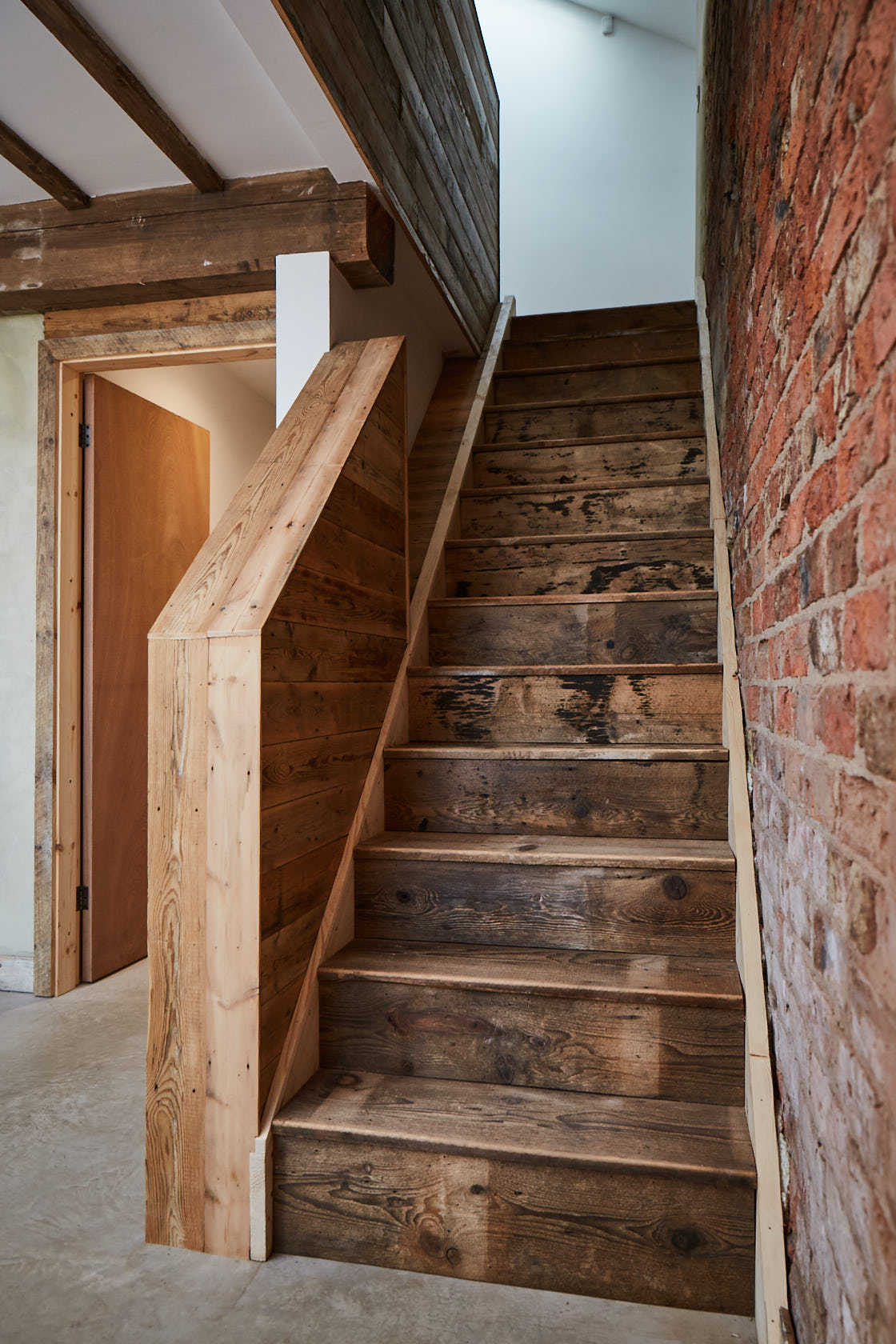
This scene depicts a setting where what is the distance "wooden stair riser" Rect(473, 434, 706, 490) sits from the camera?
9.76 ft

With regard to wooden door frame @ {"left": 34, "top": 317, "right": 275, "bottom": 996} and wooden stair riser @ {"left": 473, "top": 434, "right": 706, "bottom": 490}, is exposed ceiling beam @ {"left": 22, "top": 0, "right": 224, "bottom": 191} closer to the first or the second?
wooden door frame @ {"left": 34, "top": 317, "right": 275, "bottom": 996}

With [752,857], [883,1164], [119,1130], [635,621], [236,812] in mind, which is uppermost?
[635,621]

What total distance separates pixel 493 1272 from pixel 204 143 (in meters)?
2.58

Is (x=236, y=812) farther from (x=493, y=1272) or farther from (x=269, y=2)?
(x=269, y=2)

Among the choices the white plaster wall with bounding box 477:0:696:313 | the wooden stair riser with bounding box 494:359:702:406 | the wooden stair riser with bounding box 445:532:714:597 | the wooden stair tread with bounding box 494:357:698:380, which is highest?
the white plaster wall with bounding box 477:0:696:313

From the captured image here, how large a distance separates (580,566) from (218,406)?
210 cm

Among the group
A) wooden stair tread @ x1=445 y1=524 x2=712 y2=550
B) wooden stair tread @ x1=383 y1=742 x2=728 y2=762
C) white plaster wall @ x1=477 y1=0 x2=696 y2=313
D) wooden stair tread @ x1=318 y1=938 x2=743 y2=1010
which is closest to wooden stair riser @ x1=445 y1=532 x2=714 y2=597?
wooden stair tread @ x1=445 y1=524 x2=712 y2=550

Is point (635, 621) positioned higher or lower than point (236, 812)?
higher

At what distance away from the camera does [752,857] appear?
5.41 feet

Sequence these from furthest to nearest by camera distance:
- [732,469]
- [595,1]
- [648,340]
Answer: [595,1]
[648,340]
[732,469]

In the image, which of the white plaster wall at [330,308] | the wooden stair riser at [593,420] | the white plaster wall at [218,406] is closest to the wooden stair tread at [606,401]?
the wooden stair riser at [593,420]

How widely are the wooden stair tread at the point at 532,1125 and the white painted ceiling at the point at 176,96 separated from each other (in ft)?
7.01

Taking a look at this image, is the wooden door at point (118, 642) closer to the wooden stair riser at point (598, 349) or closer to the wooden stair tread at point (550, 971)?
the wooden stair tread at point (550, 971)

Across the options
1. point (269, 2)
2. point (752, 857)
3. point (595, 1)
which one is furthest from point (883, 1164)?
point (595, 1)
